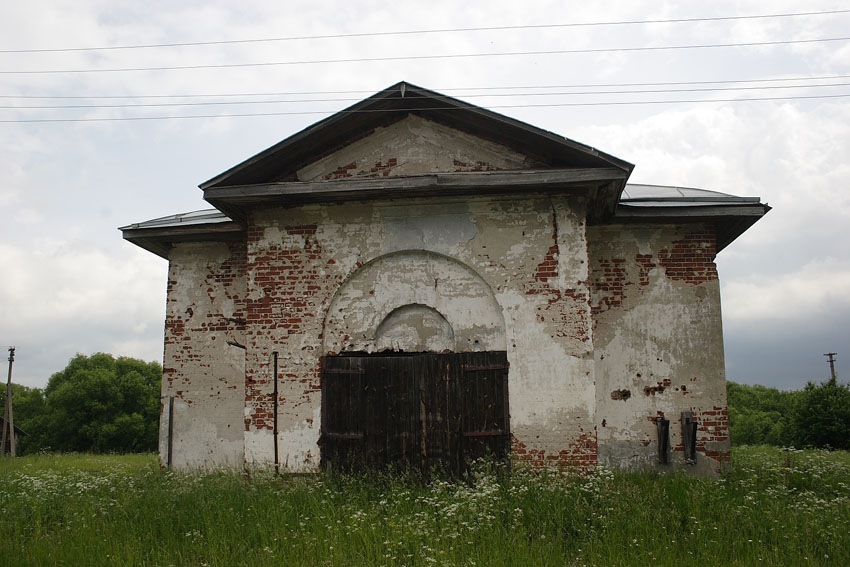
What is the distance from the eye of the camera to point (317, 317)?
326 inches

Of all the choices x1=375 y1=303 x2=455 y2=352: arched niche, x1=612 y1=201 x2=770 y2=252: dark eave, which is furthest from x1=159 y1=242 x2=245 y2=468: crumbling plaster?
x1=612 y1=201 x2=770 y2=252: dark eave

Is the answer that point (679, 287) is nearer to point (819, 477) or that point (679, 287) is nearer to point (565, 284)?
point (565, 284)

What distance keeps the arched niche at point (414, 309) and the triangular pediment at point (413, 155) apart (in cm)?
122

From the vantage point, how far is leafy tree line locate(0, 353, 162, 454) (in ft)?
125

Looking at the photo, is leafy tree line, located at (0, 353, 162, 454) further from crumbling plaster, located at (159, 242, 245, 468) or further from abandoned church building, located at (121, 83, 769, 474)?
abandoned church building, located at (121, 83, 769, 474)

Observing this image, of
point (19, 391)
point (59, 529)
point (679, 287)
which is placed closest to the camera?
point (59, 529)

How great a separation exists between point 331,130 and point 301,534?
5109 mm

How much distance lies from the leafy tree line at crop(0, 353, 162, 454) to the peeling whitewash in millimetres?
33785

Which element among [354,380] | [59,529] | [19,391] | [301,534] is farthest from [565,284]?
[19,391]

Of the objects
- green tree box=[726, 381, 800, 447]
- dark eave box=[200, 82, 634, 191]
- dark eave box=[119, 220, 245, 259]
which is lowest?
green tree box=[726, 381, 800, 447]

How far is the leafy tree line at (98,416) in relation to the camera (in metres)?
38.0

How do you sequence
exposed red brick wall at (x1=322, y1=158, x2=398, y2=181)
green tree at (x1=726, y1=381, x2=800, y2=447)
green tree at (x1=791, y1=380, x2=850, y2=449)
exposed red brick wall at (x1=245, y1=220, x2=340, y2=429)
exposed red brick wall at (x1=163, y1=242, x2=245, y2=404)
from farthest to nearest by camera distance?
green tree at (x1=726, y1=381, x2=800, y2=447) → green tree at (x1=791, y1=380, x2=850, y2=449) → exposed red brick wall at (x1=163, y1=242, x2=245, y2=404) → exposed red brick wall at (x1=322, y1=158, x2=398, y2=181) → exposed red brick wall at (x1=245, y1=220, x2=340, y2=429)

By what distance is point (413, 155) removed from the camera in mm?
8477

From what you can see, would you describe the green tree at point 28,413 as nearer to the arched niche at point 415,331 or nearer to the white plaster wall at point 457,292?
the white plaster wall at point 457,292
